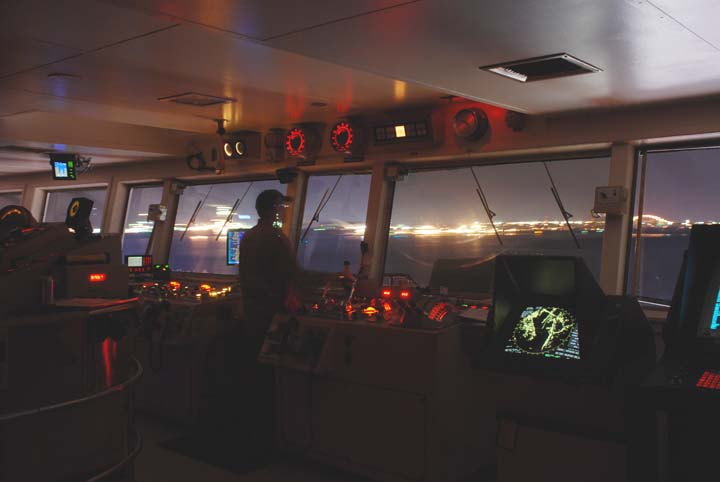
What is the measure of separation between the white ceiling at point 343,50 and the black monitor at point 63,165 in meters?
2.79

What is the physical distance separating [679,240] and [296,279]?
256 cm

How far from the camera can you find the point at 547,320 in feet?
9.14

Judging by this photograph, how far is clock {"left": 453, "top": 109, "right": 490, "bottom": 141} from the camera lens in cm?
466

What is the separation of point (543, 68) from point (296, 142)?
3.03 m

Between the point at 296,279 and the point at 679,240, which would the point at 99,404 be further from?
the point at 679,240

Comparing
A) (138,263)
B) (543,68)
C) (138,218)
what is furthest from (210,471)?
(138,218)

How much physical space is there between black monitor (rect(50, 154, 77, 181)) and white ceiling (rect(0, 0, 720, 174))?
2.79 metres

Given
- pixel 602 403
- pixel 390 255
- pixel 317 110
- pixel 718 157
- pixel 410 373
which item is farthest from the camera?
pixel 390 255

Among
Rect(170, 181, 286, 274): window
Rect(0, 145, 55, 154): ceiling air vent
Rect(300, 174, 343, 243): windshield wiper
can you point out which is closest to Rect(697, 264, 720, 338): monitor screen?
Rect(300, 174, 343, 243): windshield wiper

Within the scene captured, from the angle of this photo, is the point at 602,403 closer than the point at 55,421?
No

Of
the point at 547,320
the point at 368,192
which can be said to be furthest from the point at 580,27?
the point at 368,192

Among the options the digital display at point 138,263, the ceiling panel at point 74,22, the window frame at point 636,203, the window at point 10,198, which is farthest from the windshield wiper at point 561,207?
the window at point 10,198

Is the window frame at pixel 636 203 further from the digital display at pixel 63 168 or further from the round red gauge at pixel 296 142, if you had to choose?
the digital display at pixel 63 168

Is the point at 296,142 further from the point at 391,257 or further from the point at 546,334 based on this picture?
the point at 546,334
